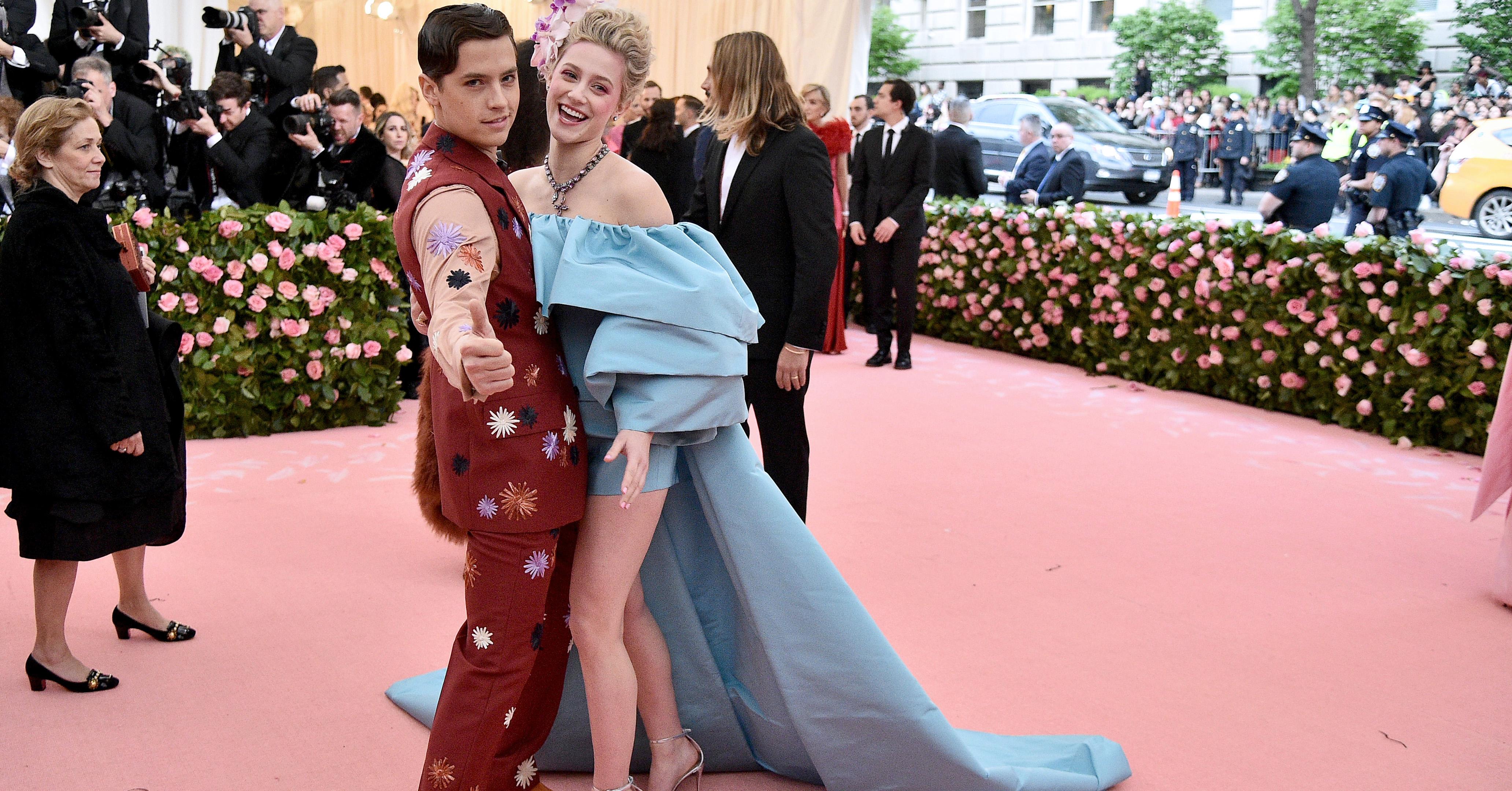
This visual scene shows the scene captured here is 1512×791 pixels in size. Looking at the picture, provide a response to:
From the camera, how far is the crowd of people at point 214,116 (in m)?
5.69

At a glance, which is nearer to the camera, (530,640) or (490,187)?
(490,187)

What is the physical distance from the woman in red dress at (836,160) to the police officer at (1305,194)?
2.57 m

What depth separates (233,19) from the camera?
6402 millimetres

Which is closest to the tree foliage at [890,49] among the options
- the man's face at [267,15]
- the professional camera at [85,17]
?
the man's face at [267,15]

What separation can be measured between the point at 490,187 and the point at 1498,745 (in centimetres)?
260

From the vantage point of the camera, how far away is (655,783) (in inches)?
94.0

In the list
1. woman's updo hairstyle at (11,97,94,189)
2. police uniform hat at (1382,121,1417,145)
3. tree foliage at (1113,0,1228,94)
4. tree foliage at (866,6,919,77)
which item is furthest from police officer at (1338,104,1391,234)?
tree foliage at (866,6,919,77)

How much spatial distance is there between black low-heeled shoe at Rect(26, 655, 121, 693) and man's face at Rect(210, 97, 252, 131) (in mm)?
3649

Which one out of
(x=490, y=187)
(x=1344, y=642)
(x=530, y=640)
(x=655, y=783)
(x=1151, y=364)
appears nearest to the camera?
(x=490, y=187)

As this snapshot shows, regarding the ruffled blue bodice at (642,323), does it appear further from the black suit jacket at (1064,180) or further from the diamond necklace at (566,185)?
the black suit jacket at (1064,180)

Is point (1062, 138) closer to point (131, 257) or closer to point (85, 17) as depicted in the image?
point (85, 17)

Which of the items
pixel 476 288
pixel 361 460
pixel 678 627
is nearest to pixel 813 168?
pixel 678 627

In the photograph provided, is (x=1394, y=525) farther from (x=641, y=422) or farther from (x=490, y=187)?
(x=490, y=187)

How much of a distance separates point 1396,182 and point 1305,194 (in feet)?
3.65
